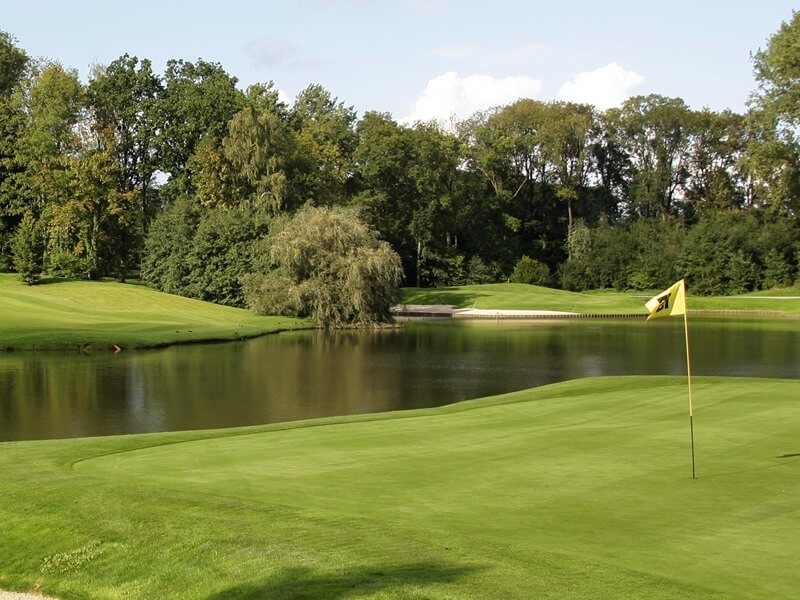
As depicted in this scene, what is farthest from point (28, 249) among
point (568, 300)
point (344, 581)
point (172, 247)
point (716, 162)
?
point (716, 162)

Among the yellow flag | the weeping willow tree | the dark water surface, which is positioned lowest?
the dark water surface

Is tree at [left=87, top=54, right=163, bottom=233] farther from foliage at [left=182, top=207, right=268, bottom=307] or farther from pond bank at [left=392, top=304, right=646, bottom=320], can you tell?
pond bank at [left=392, top=304, right=646, bottom=320]

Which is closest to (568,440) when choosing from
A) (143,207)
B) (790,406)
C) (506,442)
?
(506,442)

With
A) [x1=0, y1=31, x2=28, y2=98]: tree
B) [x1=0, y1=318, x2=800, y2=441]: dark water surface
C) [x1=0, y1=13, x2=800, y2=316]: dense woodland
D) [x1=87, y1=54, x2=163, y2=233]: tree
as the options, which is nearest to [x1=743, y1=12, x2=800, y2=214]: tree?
[x1=0, y1=13, x2=800, y2=316]: dense woodland

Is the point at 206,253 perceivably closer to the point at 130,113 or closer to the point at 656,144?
the point at 130,113

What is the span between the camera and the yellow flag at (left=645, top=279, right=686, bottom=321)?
12461 millimetres

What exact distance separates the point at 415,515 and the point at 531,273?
87850mm

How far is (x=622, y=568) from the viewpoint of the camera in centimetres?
841

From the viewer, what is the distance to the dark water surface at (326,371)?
27203mm

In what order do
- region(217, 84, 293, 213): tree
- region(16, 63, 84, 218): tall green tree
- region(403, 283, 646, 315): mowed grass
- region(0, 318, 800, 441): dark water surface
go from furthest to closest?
region(403, 283, 646, 315): mowed grass, region(16, 63, 84, 218): tall green tree, region(217, 84, 293, 213): tree, region(0, 318, 800, 441): dark water surface

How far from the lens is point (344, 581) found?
8188mm

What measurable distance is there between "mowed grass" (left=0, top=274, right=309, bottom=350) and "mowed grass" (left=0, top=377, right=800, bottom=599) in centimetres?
2978

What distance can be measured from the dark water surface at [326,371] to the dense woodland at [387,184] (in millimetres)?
13414

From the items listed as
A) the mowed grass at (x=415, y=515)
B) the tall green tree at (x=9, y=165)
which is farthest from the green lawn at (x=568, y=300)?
the mowed grass at (x=415, y=515)
